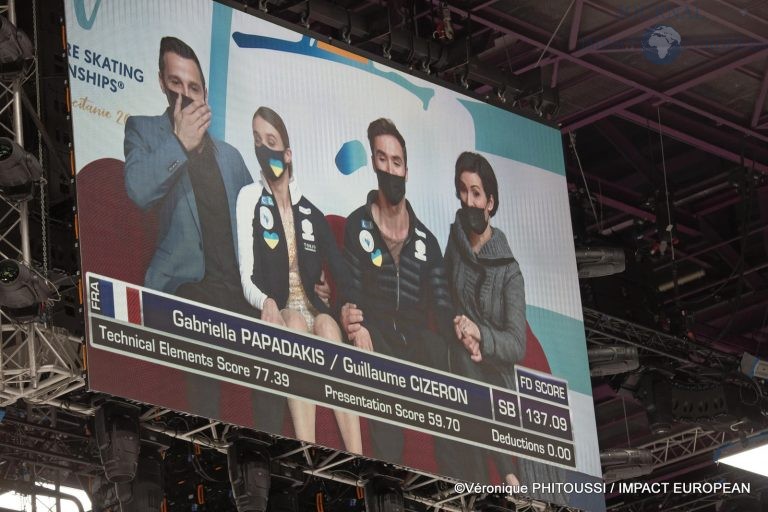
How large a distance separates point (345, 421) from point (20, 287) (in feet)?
7.40

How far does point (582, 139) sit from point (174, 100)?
6526mm

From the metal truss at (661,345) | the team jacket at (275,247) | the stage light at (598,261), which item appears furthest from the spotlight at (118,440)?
the metal truss at (661,345)

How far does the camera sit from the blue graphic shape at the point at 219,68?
10672mm

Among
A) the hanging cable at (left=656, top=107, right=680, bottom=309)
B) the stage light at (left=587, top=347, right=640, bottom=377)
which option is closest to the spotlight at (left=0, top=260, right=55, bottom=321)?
the stage light at (left=587, top=347, right=640, bottom=377)

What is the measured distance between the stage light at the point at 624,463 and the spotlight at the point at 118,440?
5.35 meters

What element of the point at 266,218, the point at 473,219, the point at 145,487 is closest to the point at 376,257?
the point at 266,218

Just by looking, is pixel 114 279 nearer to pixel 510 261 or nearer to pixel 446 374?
pixel 446 374

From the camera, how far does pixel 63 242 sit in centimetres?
1050

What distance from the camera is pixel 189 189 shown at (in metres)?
10.3

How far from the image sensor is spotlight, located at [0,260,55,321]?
30.7 feet

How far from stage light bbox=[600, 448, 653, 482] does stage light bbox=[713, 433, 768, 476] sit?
2.83 ft

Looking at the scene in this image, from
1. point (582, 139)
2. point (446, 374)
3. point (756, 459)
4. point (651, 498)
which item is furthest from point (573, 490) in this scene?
point (651, 498)

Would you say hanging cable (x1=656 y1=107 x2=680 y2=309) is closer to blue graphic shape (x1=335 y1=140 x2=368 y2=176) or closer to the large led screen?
the large led screen

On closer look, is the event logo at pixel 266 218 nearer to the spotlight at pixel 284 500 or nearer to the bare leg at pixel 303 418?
the bare leg at pixel 303 418
